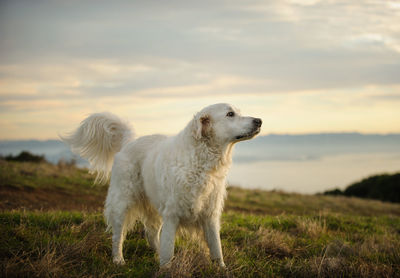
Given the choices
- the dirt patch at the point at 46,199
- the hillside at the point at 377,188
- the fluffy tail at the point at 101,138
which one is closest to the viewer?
the fluffy tail at the point at 101,138

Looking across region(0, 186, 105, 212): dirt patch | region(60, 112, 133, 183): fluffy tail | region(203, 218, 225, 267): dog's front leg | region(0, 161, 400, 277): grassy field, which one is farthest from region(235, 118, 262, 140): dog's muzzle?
region(0, 186, 105, 212): dirt patch

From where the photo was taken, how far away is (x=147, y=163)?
5555 millimetres

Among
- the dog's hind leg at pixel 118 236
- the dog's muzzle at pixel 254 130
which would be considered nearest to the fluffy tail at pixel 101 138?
the dog's hind leg at pixel 118 236

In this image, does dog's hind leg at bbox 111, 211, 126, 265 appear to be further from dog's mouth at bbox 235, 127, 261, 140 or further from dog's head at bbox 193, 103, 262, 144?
dog's mouth at bbox 235, 127, 261, 140

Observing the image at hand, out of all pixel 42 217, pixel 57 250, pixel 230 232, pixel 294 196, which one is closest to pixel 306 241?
pixel 230 232

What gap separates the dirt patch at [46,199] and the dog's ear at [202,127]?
5.08m

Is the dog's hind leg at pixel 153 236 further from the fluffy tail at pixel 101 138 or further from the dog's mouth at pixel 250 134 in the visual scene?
the dog's mouth at pixel 250 134

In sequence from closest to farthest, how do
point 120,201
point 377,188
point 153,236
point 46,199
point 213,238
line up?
point 213,238 → point 120,201 → point 153,236 → point 46,199 → point 377,188

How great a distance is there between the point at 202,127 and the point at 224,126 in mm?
310

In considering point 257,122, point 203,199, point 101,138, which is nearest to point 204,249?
point 203,199

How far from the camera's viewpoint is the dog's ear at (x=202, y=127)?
489 centimetres

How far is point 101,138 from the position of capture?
6.78 m

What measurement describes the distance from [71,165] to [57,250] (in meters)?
13.4

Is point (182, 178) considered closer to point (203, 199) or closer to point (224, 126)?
point (203, 199)
